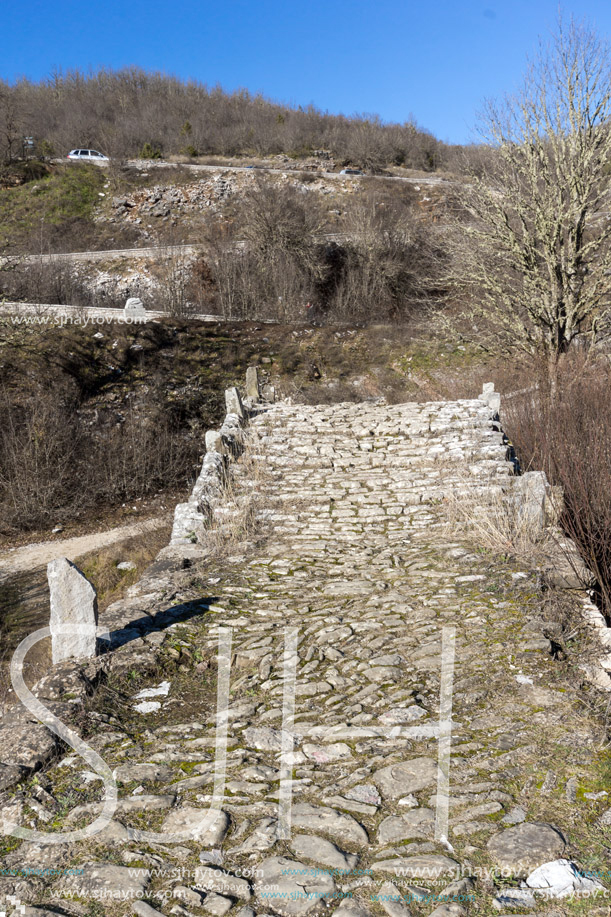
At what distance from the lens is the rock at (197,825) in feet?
10.0

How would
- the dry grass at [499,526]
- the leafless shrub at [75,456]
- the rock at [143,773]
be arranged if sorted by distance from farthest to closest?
the leafless shrub at [75,456]
the dry grass at [499,526]
the rock at [143,773]

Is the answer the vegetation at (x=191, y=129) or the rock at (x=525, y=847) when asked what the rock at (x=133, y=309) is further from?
the vegetation at (x=191, y=129)

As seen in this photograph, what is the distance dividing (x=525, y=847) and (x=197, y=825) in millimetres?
1547

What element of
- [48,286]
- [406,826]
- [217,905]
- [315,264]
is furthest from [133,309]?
[217,905]

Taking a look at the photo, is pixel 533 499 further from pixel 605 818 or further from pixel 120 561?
pixel 120 561

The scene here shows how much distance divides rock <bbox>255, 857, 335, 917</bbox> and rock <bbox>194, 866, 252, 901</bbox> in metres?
0.06

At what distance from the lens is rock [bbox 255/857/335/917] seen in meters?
2.64

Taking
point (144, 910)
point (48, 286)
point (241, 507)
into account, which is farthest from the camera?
point (48, 286)

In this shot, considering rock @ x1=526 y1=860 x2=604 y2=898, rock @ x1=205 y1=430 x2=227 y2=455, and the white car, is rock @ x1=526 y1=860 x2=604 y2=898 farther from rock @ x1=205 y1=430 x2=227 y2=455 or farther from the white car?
the white car

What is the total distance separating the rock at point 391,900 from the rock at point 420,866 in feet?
0.28

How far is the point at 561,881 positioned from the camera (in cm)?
261

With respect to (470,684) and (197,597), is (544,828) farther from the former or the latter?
(197,597)

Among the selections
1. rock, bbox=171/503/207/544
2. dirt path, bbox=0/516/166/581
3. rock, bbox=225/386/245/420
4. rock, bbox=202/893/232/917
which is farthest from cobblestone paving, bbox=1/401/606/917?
dirt path, bbox=0/516/166/581

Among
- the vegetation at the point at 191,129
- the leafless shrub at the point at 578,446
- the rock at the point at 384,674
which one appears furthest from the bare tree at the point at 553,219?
the vegetation at the point at 191,129
